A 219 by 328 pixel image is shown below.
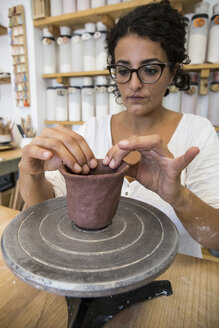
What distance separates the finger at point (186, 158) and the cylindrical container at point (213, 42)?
4.35ft

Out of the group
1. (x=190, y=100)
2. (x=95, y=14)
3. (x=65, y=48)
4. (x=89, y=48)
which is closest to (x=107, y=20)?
(x=95, y=14)

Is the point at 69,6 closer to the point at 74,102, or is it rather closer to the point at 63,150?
Answer: the point at 74,102

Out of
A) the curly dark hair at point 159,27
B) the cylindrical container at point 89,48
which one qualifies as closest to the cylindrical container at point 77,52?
the cylindrical container at point 89,48

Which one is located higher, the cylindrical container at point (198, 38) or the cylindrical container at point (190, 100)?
the cylindrical container at point (198, 38)

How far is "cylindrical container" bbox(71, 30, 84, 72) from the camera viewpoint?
1935 millimetres

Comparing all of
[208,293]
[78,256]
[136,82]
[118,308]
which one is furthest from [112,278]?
[136,82]

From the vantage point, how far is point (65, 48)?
202 cm

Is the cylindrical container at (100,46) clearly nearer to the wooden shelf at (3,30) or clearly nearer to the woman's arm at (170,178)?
the wooden shelf at (3,30)

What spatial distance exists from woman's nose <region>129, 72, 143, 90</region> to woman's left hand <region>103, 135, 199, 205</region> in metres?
0.36

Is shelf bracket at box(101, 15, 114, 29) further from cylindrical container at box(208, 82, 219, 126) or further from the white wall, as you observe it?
cylindrical container at box(208, 82, 219, 126)

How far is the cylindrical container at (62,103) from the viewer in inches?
82.3

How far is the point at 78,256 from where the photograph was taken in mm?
453

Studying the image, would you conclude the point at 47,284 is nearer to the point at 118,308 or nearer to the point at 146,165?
the point at 118,308

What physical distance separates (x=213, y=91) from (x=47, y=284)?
5.58 ft
